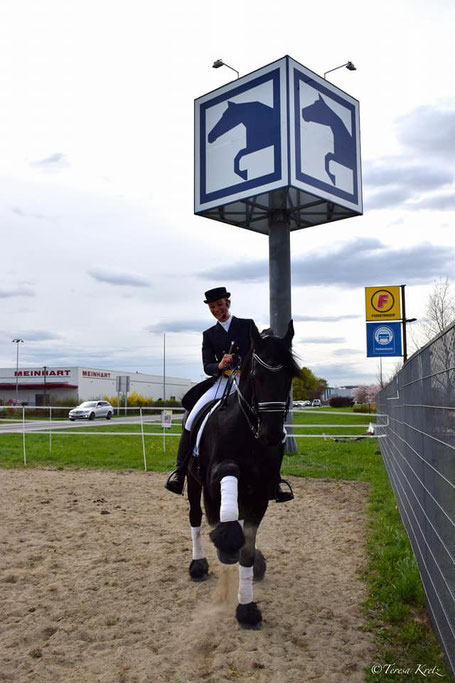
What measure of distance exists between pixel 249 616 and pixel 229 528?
35.0 inches

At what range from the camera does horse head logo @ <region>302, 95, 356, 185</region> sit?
538 inches

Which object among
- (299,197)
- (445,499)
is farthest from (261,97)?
(445,499)

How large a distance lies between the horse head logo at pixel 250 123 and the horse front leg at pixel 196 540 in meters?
9.55

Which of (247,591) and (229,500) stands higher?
(229,500)

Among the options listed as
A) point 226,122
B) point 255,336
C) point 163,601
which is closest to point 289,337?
point 255,336

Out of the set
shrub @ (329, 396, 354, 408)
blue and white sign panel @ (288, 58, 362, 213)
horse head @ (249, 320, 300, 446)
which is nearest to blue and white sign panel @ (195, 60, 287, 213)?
blue and white sign panel @ (288, 58, 362, 213)

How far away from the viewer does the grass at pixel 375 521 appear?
381 cm

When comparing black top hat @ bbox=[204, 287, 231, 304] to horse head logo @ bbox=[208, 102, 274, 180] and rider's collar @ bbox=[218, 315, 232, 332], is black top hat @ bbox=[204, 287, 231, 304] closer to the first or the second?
rider's collar @ bbox=[218, 315, 232, 332]

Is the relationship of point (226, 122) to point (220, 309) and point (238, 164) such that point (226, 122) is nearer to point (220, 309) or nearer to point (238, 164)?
point (238, 164)

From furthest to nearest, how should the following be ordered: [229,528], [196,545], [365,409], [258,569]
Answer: [365,409]
[196,545]
[258,569]
[229,528]

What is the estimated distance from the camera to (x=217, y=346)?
5270 mm

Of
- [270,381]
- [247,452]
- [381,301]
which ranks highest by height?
[381,301]

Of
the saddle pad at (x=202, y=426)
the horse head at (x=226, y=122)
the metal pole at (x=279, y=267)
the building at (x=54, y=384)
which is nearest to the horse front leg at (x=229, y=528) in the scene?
the saddle pad at (x=202, y=426)

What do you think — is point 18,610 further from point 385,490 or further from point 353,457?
point 353,457
